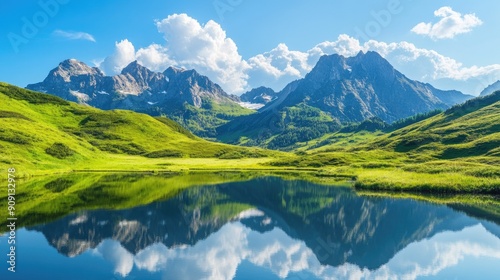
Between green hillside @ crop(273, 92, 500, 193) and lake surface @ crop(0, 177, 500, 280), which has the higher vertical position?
green hillside @ crop(273, 92, 500, 193)

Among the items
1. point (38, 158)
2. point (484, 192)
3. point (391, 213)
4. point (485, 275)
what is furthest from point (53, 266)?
point (38, 158)

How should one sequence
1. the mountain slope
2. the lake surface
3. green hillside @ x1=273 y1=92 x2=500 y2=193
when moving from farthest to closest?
the mountain slope < green hillside @ x1=273 y1=92 x2=500 y2=193 < the lake surface

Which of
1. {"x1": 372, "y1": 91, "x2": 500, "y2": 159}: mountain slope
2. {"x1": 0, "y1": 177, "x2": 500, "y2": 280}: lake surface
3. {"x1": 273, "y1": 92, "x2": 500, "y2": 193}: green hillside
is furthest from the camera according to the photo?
{"x1": 372, "y1": 91, "x2": 500, "y2": 159}: mountain slope

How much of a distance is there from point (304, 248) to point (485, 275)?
19745mm

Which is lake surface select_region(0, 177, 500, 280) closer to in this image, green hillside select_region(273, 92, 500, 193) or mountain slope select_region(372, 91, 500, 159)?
green hillside select_region(273, 92, 500, 193)

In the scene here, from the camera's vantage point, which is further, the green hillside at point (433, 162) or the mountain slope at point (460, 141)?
the mountain slope at point (460, 141)

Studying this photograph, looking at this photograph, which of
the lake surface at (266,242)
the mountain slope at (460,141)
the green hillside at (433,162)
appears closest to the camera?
the lake surface at (266,242)

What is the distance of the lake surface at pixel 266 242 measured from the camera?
119 feet

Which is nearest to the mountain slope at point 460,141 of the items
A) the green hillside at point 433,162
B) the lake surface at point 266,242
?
the green hillside at point 433,162

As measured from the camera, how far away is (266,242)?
5012 cm

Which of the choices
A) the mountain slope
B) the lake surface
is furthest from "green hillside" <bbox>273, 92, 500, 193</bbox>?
the lake surface

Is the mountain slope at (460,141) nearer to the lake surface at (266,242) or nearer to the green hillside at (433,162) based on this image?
the green hillside at (433,162)

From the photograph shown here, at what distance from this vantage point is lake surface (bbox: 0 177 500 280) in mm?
36375

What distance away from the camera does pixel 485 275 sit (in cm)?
3469
